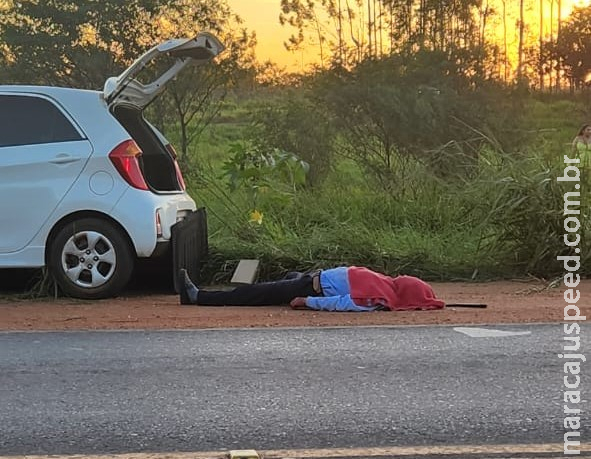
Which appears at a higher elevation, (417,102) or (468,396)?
(417,102)

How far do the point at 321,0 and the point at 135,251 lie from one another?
11.0m

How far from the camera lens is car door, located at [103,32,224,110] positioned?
8.23 m

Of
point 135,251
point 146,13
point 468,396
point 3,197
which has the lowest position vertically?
point 468,396

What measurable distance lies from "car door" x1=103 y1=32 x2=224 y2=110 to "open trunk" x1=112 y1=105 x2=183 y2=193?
11 centimetres

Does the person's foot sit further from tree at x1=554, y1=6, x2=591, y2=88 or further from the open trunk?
tree at x1=554, y1=6, x2=591, y2=88

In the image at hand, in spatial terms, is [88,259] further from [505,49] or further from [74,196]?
[505,49]

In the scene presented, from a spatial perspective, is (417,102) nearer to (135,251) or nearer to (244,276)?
(244,276)

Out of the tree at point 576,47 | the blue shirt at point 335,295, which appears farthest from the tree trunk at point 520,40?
the blue shirt at point 335,295

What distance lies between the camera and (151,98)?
8.83 meters

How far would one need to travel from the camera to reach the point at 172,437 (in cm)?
440

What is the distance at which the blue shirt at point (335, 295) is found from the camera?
7.50 meters

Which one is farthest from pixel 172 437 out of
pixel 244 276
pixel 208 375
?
pixel 244 276

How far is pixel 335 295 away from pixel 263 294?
25.4 inches

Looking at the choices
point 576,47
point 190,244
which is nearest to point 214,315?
point 190,244
